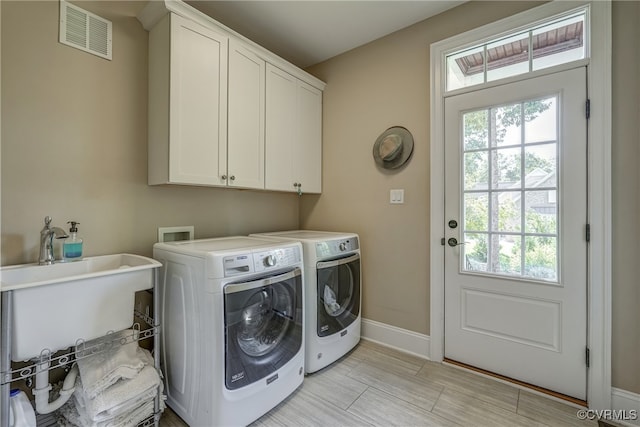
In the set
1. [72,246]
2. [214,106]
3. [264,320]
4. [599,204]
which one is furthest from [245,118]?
[599,204]

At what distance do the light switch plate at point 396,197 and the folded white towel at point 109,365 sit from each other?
1961 mm

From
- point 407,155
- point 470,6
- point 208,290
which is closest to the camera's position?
point 208,290

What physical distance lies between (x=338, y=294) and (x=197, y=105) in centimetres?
164

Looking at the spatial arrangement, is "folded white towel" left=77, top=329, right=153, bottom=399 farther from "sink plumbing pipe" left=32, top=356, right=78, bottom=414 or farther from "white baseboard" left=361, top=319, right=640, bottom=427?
"white baseboard" left=361, top=319, right=640, bottom=427

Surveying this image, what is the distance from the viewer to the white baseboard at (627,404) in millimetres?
1475

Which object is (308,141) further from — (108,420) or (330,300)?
(108,420)

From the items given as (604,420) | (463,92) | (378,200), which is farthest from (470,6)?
(604,420)

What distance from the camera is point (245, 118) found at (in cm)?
205

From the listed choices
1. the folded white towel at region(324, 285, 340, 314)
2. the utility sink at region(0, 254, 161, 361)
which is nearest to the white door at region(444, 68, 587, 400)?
the folded white towel at region(324, 285, 340, 314)

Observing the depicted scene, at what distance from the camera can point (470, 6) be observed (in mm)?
1971

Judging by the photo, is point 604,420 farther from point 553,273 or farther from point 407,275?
point 407,275

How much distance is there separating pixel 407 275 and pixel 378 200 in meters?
0.67

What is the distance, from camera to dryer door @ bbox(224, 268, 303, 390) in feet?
4.51

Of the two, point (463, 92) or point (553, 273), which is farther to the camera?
point (463, 92)
